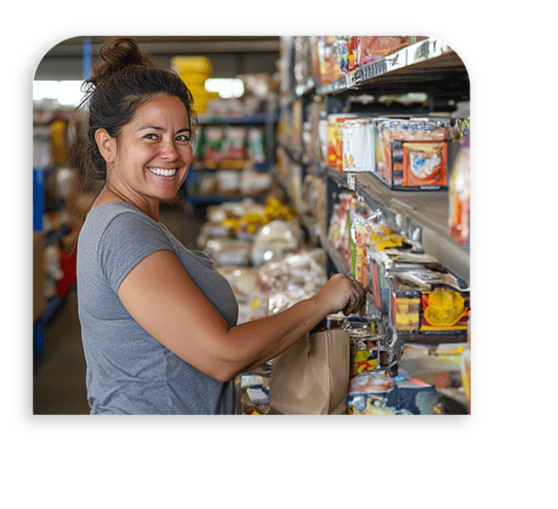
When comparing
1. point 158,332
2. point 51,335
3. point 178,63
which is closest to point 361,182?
point 158,332

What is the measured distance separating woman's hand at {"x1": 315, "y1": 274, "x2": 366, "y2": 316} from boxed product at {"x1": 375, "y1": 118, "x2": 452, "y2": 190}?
0.26 m

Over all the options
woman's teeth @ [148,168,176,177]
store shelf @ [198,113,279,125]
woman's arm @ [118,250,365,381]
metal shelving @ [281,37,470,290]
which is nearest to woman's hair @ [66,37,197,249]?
woman's teeth @ [148,168,176,177]

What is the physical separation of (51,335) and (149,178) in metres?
3.56

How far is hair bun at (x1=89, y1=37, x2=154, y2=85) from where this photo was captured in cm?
148

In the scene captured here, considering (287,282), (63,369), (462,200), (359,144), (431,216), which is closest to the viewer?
(462,200)

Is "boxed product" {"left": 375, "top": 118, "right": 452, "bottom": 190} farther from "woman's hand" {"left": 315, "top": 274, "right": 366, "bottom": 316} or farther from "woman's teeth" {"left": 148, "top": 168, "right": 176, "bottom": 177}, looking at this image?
"woman's teeth" {"left": 148, "top": 168, "right": 176, "bottom": 177}

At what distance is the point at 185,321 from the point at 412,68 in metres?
0.80

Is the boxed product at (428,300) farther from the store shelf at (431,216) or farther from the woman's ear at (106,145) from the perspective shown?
the woman's ear at (106,145)

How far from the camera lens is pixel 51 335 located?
4.62m

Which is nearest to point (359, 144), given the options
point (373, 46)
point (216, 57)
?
point (373, 46)

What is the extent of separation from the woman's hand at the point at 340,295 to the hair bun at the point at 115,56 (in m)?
0.69

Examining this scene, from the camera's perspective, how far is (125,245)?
1.21 m

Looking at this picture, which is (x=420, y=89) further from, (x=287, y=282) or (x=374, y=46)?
(x=287, y=282)
